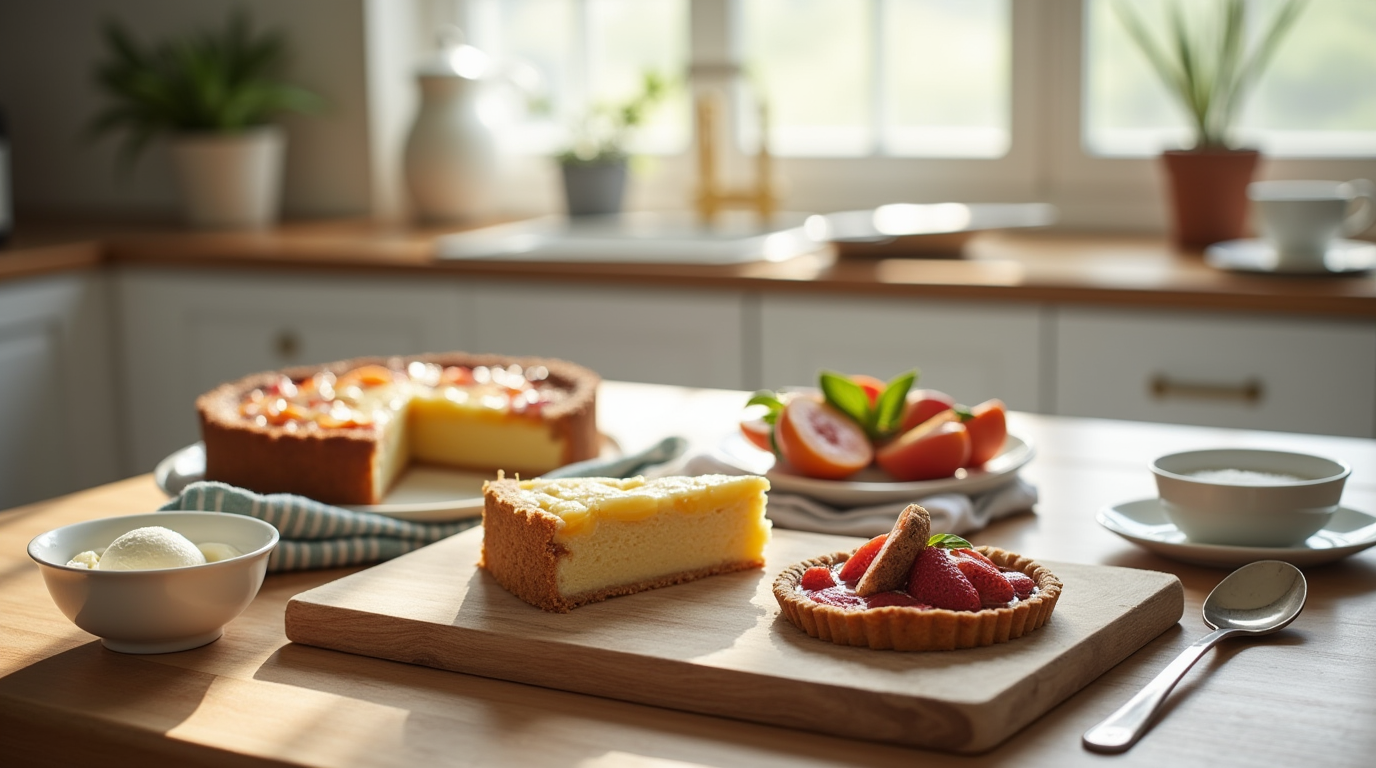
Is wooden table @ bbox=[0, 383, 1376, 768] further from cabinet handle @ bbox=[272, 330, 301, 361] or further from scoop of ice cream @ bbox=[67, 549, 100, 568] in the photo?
cabinet handle @ bbox=[272, 330, 301, 361]

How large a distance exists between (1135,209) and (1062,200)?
147mm

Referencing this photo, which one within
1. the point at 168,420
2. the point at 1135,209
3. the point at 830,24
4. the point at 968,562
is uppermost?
the point at 830,24

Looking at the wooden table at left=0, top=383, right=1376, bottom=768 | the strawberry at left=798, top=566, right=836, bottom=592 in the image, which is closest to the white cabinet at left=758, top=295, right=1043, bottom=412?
the wooden table at left=0, top=383, right=1376, bottom=768

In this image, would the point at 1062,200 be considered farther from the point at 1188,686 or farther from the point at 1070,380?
the point at 1188,686

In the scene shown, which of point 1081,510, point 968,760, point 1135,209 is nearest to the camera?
point 968,760

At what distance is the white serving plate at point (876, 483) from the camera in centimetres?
121

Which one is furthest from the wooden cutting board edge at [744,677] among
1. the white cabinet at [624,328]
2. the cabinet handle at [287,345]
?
the cabinet handle at [287,345]

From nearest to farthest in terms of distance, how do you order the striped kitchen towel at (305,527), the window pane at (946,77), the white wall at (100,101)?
1. the striped kitchen towel at (305,527)
2. the window pane at (946,77)
3. the white wall at (100,101)

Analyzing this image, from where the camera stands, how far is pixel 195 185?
323 cm

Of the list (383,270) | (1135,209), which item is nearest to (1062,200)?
(1135,209)

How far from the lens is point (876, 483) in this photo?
4.11ft

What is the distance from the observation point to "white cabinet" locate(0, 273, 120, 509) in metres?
2.75

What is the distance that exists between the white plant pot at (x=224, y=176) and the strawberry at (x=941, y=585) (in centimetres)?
265

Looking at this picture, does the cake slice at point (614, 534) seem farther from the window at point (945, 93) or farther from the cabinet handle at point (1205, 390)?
the window at point (945, 93)
